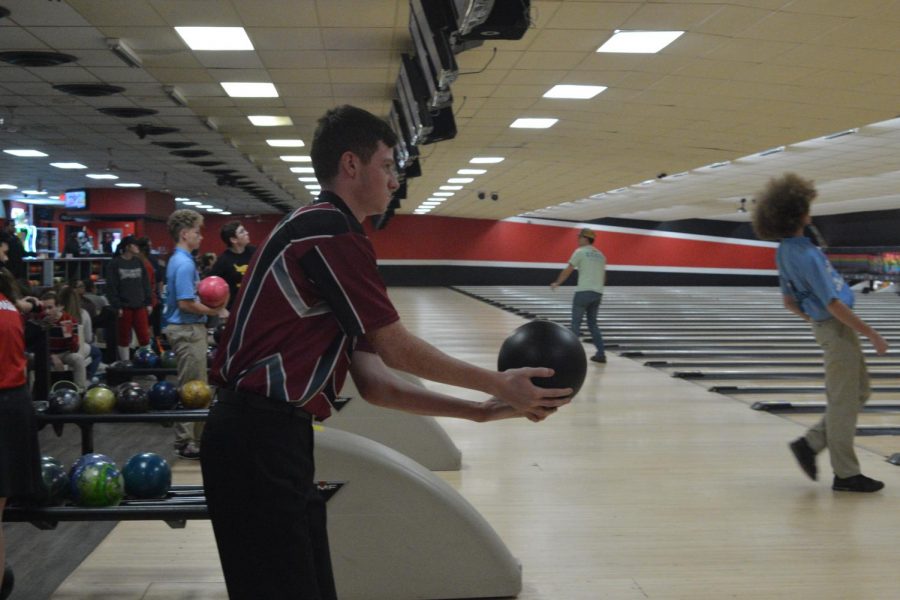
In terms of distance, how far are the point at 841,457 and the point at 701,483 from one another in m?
0.64

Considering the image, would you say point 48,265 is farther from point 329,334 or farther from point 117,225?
point 117,225

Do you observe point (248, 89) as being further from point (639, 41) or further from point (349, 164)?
point (349, 164)

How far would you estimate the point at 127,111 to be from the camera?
988cm

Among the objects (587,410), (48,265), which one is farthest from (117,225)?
(587,410)

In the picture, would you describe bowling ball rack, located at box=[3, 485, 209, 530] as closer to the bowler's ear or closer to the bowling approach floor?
the bowling approach floor

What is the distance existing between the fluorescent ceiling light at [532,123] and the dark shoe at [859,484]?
6.77m

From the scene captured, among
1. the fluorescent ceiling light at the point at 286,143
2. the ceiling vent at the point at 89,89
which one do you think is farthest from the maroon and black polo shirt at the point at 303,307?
the fluorescent ceiling light at the point at 286,143

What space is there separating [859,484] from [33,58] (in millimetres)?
6827

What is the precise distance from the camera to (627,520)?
12.1 ft

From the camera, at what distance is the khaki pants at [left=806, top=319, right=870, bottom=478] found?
383 centimetres

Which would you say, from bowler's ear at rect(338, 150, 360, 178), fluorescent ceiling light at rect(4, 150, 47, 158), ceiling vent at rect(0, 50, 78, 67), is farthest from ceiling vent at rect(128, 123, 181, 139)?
bowler's ear at rect(338, 150, 360, 178)

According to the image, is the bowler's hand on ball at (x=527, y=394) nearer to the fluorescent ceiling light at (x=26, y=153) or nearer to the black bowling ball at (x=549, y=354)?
the black bowling ball at (x=549, y=354)

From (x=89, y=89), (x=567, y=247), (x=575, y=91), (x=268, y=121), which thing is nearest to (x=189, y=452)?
(x=89, y=89)

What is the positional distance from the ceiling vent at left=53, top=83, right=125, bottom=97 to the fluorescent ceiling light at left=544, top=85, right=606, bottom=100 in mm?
4225
